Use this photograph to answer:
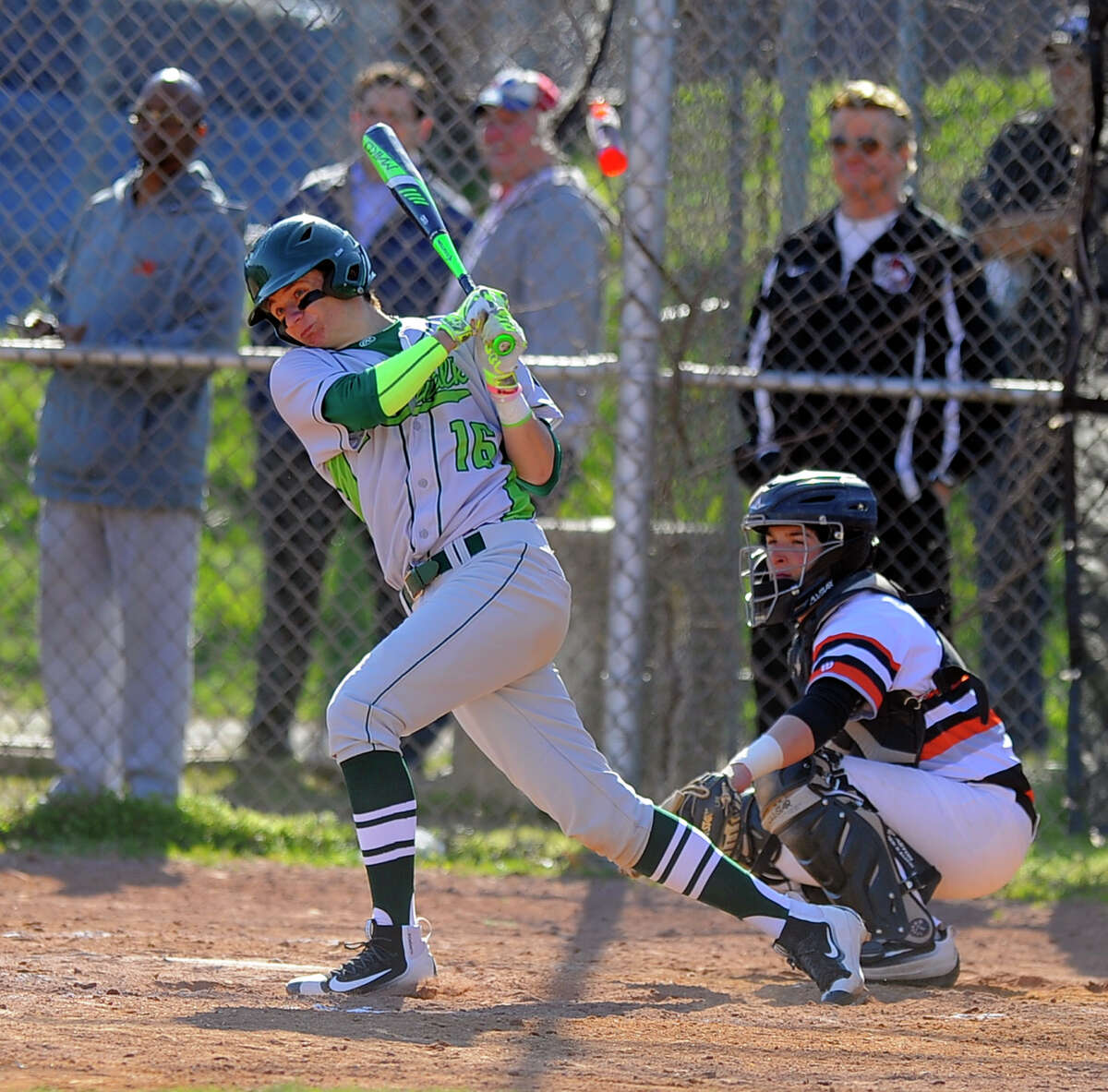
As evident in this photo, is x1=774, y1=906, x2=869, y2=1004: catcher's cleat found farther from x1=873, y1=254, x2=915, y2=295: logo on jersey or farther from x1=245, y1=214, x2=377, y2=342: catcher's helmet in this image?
x1=873, y1=254, x2=915, y2=295: logo on jersey

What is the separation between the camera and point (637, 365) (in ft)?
17.4

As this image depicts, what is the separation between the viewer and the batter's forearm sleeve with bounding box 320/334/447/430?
3283 mm

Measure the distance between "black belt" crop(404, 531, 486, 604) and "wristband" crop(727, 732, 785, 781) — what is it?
0.68 meters

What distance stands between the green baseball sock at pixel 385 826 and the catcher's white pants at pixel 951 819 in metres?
1.05

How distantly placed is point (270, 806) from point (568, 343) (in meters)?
1.94

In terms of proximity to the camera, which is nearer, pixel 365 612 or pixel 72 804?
pixel 72 804

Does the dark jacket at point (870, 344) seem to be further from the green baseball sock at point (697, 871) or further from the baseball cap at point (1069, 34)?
the green baseball sock at point (697, 871)

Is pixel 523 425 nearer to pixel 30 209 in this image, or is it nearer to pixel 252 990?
pixel 252 990

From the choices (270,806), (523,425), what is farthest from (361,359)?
(270,806)

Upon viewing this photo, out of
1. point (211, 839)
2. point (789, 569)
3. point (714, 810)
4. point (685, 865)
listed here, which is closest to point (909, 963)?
point (714, 810)

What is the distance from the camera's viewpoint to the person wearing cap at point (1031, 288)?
5.67m

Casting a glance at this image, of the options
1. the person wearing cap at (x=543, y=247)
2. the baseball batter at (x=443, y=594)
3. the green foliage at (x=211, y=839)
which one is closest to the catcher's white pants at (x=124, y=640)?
the green foliage at (x=211, y=839)

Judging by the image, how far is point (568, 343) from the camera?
18.6ft

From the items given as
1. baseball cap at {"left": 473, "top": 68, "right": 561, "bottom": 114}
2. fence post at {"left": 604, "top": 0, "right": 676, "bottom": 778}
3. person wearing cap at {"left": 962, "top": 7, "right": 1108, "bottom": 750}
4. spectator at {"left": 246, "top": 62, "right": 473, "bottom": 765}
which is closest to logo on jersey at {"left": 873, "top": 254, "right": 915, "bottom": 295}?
person wearing cap at {"left": 962, "top": 7, "right": 1108, "bottom": 750}
